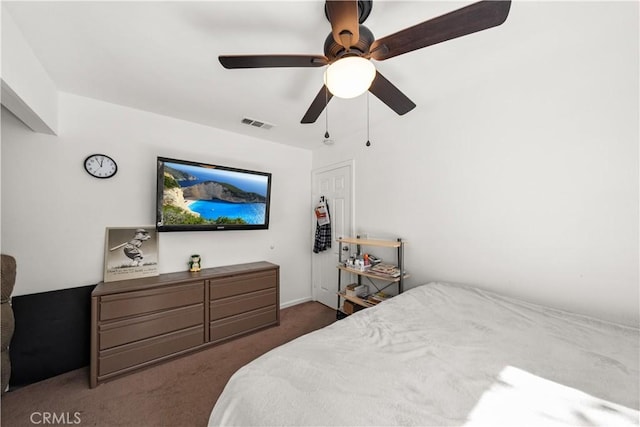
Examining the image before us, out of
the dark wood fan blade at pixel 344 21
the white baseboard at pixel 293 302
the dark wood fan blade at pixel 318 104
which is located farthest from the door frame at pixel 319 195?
the dark wood fan blade at pixel 344 21

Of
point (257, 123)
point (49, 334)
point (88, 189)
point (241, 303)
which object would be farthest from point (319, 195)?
point (49, 334)

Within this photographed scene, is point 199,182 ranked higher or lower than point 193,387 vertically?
higher

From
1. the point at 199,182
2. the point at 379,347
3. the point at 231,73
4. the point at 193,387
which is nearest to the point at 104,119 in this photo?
the point at 199,182

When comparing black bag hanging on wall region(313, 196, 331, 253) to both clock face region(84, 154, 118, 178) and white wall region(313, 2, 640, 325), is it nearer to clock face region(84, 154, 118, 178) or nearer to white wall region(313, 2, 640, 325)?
white wall region(313, 2, 640, 325)

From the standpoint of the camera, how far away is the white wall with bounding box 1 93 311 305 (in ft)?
6.18

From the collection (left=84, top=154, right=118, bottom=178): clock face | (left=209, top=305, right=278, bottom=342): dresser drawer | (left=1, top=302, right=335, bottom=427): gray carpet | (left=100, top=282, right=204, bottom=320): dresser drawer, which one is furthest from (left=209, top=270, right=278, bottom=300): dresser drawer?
(left=84, top=154, right=118, bottom=178): clock face

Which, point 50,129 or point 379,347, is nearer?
point 379,347

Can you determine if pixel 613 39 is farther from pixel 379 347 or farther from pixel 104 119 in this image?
pixel 104 119

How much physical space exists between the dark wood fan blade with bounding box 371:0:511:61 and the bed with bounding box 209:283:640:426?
1.37m

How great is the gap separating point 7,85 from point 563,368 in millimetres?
3047

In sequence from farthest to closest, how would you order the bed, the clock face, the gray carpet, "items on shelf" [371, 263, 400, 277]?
"items on shelf" [371, 263, 400, 277], the clock face, the gray carpet, the bed

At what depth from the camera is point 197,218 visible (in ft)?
8.27

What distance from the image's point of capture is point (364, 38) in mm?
1120

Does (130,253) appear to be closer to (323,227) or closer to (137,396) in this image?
(137,396)
